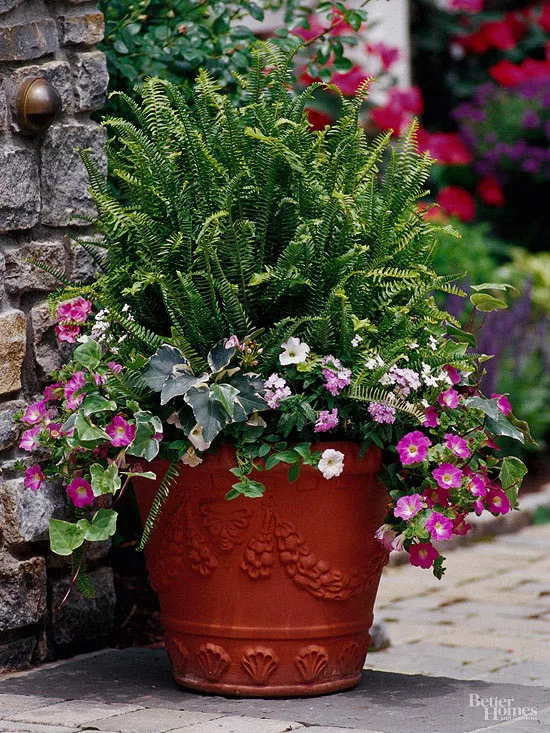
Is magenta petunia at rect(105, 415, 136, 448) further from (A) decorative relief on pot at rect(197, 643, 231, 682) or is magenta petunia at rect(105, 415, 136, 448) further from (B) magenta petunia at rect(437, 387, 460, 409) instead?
(B) magenta petunia at rect(437, 387, 460, 409)

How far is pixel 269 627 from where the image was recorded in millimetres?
2719

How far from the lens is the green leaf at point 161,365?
8.60ft

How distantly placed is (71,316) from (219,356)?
42 centimetres

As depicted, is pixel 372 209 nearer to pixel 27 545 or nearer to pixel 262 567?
pixel 262 567

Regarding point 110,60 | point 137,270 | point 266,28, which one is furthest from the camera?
point 266,28

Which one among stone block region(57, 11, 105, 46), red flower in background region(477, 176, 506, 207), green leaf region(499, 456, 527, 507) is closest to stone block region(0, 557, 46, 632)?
green leaf region(499, 456, 527, 507)

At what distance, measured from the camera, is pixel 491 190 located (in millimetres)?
7816

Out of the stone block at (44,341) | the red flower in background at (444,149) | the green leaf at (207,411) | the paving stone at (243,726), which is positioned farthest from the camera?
the red flower in background at (444,149)

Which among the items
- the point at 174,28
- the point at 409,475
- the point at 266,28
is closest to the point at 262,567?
the point at 409,475

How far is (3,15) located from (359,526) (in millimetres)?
1480

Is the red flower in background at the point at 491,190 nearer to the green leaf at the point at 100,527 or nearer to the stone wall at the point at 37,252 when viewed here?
the stone wall at the point at 37,252

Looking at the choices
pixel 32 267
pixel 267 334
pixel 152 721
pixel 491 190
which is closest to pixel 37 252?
pixel 32 267

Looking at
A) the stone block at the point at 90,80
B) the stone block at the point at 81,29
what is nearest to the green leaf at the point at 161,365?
the stone block at the point at 90,80

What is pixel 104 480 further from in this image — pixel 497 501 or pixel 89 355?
pixel 497 501
